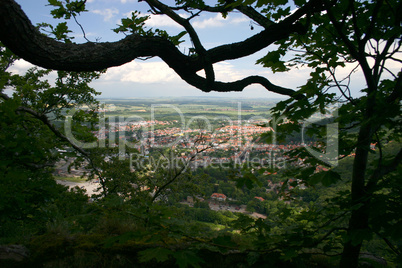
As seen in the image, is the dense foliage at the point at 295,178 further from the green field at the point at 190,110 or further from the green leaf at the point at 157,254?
the green field at the point at 190,110

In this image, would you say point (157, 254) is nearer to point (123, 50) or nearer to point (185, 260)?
point (185, 260)

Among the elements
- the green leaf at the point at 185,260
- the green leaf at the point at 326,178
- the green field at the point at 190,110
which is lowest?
the green leaf at the point at 185,260

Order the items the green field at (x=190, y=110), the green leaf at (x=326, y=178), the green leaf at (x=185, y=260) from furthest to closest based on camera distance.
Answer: the green field at (x=190, y=110) → the green leaf at (x=326, y=178) → the green leaf at (x=185, y=260)

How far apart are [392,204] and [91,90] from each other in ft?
30.4

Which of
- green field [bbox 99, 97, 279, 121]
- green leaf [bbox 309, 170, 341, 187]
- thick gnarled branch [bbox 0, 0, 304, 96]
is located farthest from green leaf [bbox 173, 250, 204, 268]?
green field [bbox 99, 97, 279, 121]

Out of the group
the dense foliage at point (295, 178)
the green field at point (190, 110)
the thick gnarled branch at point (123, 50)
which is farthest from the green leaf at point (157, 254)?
the green field at point (190, 110)

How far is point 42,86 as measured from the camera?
27.4 feet

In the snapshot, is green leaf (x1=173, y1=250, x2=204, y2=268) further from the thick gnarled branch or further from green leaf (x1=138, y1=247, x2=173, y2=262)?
the thick gnarled branch

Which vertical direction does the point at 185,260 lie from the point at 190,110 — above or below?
below

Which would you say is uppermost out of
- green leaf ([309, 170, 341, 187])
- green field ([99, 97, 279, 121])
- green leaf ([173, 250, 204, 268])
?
green field ([99, 97, 279, 121])

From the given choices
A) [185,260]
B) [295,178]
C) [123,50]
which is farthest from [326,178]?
[123,50]

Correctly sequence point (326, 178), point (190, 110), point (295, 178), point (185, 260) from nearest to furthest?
point (185, 260) → point (326, 178) → point (295, 178) → point (190, 110)

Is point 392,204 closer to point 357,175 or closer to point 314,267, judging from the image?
point 357,175

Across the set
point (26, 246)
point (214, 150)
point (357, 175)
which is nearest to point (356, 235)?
point (357, 175)
